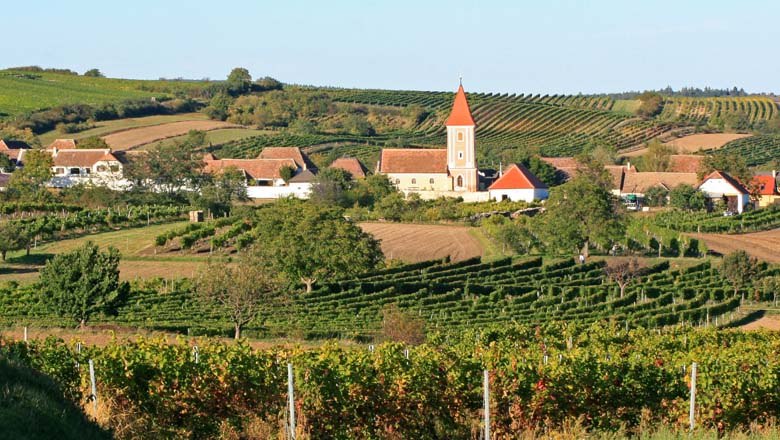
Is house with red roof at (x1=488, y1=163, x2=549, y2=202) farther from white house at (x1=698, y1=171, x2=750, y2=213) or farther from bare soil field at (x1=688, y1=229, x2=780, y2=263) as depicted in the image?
bare soil field at (x1=688, y1=229, x2=780, y2=263)

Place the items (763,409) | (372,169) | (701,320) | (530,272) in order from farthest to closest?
(372,169)
(530,272)
(701,320)
(763,409)

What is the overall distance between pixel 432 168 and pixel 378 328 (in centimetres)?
5229

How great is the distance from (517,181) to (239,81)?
2480 inches

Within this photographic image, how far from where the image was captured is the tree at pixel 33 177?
73938mm

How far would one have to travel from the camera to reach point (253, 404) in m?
16.1

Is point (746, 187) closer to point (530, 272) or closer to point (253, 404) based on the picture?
point (530, 272)

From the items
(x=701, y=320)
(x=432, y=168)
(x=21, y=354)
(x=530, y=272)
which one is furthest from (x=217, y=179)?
(x=21, y=354)

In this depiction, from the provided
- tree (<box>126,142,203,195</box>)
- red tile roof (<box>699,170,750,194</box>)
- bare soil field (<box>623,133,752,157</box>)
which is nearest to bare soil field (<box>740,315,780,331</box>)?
red tile roof (<box>699,170,750,194</box>)

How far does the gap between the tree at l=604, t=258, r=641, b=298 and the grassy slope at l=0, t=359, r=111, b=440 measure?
32.7m

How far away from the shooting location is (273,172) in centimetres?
8519

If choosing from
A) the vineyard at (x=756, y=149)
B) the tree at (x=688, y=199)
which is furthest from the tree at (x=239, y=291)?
the vineyard at (x=756, y=149)

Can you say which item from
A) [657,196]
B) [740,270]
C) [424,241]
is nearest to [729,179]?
[657,196]

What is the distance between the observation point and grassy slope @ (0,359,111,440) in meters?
11.1

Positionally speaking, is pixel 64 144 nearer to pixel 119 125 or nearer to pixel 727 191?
pixel 119 125
